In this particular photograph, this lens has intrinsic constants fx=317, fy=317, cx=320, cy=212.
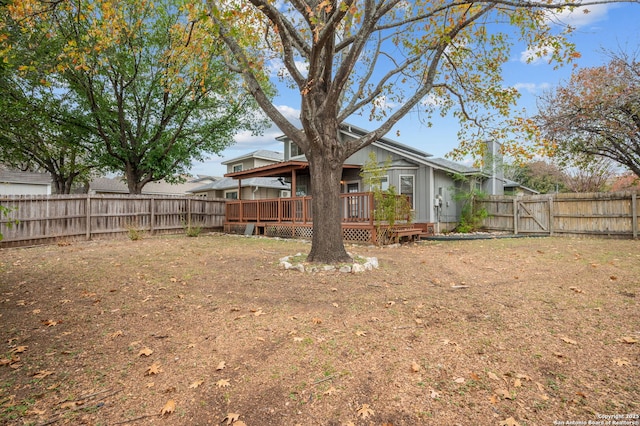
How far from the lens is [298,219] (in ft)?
44.8

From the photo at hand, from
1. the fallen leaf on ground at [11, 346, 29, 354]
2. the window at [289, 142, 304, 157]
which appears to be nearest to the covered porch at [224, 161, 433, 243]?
the window at [289, 142, 304, 157]

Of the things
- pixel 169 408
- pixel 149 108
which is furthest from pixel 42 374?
pixel 149 108

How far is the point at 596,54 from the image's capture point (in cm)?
1243

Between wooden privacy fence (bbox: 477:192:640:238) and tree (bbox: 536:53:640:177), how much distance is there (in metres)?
2.26

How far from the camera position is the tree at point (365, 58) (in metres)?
5.69

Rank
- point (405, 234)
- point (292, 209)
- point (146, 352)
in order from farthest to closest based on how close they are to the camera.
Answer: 1. point (292, 209)
2. point (405, 234)
3. point (146, 352)

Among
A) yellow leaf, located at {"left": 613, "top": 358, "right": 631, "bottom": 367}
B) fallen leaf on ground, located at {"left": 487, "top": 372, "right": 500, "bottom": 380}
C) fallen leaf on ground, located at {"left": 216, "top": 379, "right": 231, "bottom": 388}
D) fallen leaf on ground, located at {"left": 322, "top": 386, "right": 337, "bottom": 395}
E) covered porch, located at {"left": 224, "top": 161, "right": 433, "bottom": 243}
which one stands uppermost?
covered porch, located at {"left": 224, "top": 161, "right": 433, "bottom": 243}

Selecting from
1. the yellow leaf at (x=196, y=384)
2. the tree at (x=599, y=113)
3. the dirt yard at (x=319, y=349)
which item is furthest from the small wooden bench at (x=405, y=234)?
the yellow leaf at (x=196, y=384)

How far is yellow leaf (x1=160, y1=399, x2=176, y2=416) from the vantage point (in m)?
2.29

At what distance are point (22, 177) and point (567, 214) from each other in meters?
33.4

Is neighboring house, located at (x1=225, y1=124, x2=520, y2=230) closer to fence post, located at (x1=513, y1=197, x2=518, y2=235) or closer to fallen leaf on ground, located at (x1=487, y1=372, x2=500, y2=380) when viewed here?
fence post, located at (x1=513, y1=197, x2=518, y2=235)

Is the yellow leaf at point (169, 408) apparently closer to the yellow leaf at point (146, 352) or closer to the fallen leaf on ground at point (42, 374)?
the yellow leaf at point (146, 352)

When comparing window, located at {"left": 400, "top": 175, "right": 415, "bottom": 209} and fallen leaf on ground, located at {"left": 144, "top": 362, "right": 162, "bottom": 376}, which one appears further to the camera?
window, located at {"left": 400, "top": 175, "right": 415, "bottom": 209}

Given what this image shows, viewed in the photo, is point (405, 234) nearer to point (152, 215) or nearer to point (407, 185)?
point (407, 185)
